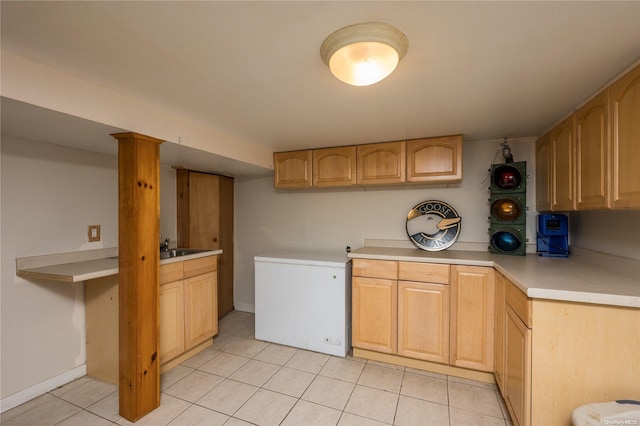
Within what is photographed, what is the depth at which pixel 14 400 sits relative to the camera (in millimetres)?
1804

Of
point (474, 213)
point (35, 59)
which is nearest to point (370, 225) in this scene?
point (474, 213)

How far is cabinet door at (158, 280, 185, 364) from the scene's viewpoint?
2193mm

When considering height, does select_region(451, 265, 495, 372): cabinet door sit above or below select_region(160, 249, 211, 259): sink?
below

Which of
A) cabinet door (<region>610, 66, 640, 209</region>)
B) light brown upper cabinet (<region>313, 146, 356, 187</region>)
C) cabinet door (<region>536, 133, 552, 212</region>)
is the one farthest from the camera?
light brown upper cabinet (<region>313, 146, 356, 187</region>)

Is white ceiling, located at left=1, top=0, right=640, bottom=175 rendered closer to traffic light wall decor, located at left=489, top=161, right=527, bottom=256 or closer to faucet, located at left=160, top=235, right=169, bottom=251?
traffic light wall decor, located at left=489, top=161, right=527, bottom=256

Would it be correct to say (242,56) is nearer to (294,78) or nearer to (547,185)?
(294,78)

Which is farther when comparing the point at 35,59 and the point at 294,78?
the point at 294,78

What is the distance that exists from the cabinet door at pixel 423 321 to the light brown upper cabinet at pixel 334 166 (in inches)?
45.1

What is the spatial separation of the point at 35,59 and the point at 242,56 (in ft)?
3.15

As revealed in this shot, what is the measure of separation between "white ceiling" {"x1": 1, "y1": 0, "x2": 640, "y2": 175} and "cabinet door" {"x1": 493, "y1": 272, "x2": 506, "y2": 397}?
123 cm

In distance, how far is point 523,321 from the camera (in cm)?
147

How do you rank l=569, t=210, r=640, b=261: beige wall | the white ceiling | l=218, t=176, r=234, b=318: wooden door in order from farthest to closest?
l=218, t=176, r=234, b=318: wooden door, l=569, t=210, r=640, b=261: beige wall, the white ceiling

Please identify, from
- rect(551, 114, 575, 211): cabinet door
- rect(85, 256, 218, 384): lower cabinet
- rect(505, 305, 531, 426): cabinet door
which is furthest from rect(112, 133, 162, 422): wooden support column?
rect(551, 114, 575, 211): cabinet door

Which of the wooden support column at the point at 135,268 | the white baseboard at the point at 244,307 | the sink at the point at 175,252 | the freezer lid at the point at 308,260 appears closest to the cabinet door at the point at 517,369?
the freezer lid at the point at 308,260
